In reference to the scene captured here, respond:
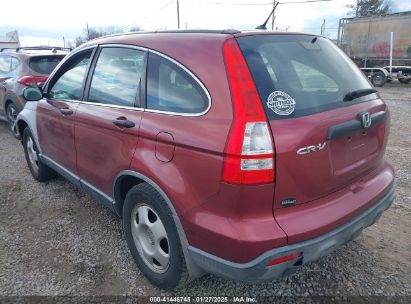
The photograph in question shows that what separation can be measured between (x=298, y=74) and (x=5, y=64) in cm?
743

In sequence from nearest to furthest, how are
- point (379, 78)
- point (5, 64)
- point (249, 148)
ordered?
point (249, 148) < point (5, 64) < point (379, 78)

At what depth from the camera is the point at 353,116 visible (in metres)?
2.28

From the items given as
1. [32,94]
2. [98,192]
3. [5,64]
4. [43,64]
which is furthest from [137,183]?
[5,64]

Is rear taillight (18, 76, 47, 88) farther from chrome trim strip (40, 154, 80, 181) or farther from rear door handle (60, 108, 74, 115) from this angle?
rear door handle (60, 108, 74, 115)

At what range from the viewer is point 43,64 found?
682 cm

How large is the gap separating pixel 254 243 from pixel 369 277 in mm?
1389

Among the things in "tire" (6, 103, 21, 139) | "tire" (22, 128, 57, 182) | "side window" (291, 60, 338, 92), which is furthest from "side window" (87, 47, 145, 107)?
"tire" (6, 103, 21, 139)

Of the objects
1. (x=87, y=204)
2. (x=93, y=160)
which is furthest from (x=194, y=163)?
(x=87, y=204)

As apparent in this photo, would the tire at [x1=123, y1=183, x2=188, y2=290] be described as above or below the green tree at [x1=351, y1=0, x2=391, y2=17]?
below

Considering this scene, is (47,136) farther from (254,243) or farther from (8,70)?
(8,70)

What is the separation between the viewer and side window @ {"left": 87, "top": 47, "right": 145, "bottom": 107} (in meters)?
2.64

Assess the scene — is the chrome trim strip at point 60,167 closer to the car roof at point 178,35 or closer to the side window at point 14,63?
the car roof at point 178,35

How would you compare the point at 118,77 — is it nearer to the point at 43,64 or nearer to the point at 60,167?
the point at 60,167

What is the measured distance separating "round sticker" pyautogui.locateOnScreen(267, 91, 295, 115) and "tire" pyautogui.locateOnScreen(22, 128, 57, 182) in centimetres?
347
